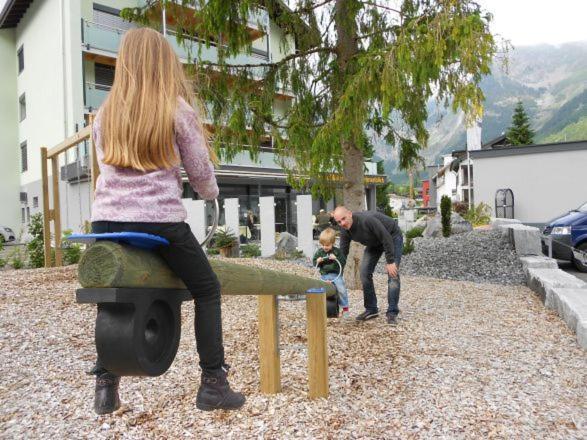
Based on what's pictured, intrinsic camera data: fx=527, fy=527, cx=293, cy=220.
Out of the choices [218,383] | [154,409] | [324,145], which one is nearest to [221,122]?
[324,145]

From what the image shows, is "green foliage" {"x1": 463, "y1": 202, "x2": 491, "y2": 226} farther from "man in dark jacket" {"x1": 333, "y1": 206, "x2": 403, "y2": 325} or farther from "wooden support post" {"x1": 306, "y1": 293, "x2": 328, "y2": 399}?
"wooden support post" {"x1": 306, "y1": 293, "x2": 328, "y2": 399}

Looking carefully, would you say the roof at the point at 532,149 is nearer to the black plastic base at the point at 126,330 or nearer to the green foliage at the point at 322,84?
the green foliage at the point at 322,84

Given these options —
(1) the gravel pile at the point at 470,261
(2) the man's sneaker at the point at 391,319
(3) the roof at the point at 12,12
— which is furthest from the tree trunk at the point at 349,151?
(3) the roof at the point at 12,12

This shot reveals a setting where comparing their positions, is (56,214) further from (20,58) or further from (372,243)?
(20,58)

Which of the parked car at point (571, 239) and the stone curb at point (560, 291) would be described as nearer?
the stone curb at point (560, 291)

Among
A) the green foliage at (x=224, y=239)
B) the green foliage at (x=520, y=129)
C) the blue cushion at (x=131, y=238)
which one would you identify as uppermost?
the green foliage at (x=520, y=129)

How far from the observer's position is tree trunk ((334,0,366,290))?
25.6 ft

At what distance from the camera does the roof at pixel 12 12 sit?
2311 centimetres

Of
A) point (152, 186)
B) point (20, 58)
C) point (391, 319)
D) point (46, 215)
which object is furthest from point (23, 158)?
point (152, 186)

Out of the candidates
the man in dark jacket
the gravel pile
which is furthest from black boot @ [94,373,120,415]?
the gravel pile

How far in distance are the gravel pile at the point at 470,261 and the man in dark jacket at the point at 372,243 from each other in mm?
4275

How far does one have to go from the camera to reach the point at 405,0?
785 centimetres

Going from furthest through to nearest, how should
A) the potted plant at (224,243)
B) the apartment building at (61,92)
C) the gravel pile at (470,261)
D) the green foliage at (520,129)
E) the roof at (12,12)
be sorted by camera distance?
the green foliage at (520,129) < the roof at (12,12) < the apartment building at (61,92) < the potted plant at (224,243) < the gravel pile at (470,261)

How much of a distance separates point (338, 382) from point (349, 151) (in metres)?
4.74
